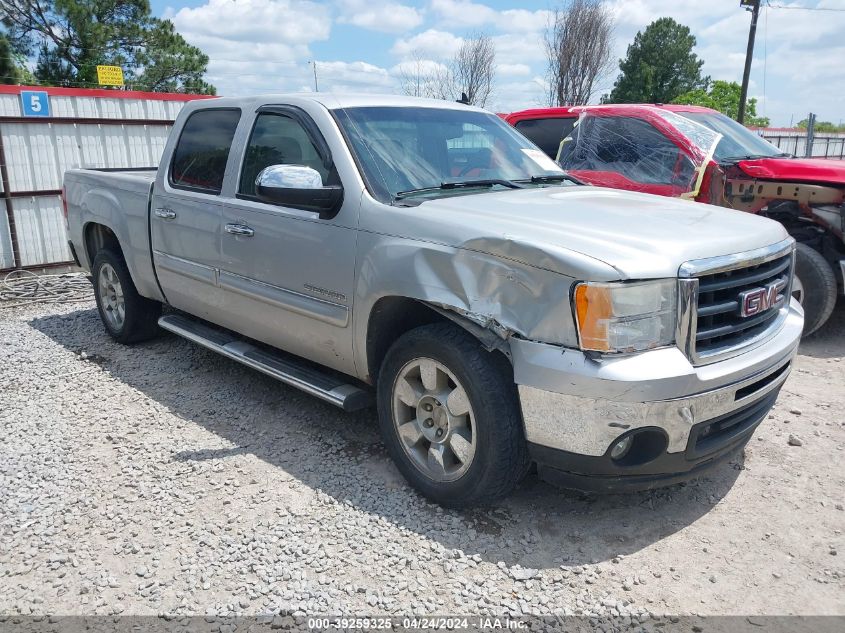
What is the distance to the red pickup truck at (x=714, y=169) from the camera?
19.2 ft

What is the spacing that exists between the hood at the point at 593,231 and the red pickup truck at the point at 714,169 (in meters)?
2.81

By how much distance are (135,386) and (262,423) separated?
1280 millimetres

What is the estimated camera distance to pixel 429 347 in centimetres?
320

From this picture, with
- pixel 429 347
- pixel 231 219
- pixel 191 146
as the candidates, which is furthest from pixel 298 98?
pixel 429 347

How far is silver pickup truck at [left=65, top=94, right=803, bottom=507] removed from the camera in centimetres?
274

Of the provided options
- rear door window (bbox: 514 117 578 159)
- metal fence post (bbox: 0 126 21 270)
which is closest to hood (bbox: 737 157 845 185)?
rear door window (bbox: 514 117 578 159)

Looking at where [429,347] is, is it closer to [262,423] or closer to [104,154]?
[262,423]

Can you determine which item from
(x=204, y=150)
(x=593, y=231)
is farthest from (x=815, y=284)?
(x=204, y=150)

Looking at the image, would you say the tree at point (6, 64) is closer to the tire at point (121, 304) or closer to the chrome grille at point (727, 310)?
the tire at point (121, 304)

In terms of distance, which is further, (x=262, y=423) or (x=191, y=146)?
(x=191, y=146)

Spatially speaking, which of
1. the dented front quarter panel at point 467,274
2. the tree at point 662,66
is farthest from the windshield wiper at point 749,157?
the tree at point 662,66

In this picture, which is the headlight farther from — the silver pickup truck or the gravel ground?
the gravel ground

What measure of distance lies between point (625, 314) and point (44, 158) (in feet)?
30.7

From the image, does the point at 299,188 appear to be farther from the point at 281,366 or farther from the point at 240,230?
the point at 281,366
